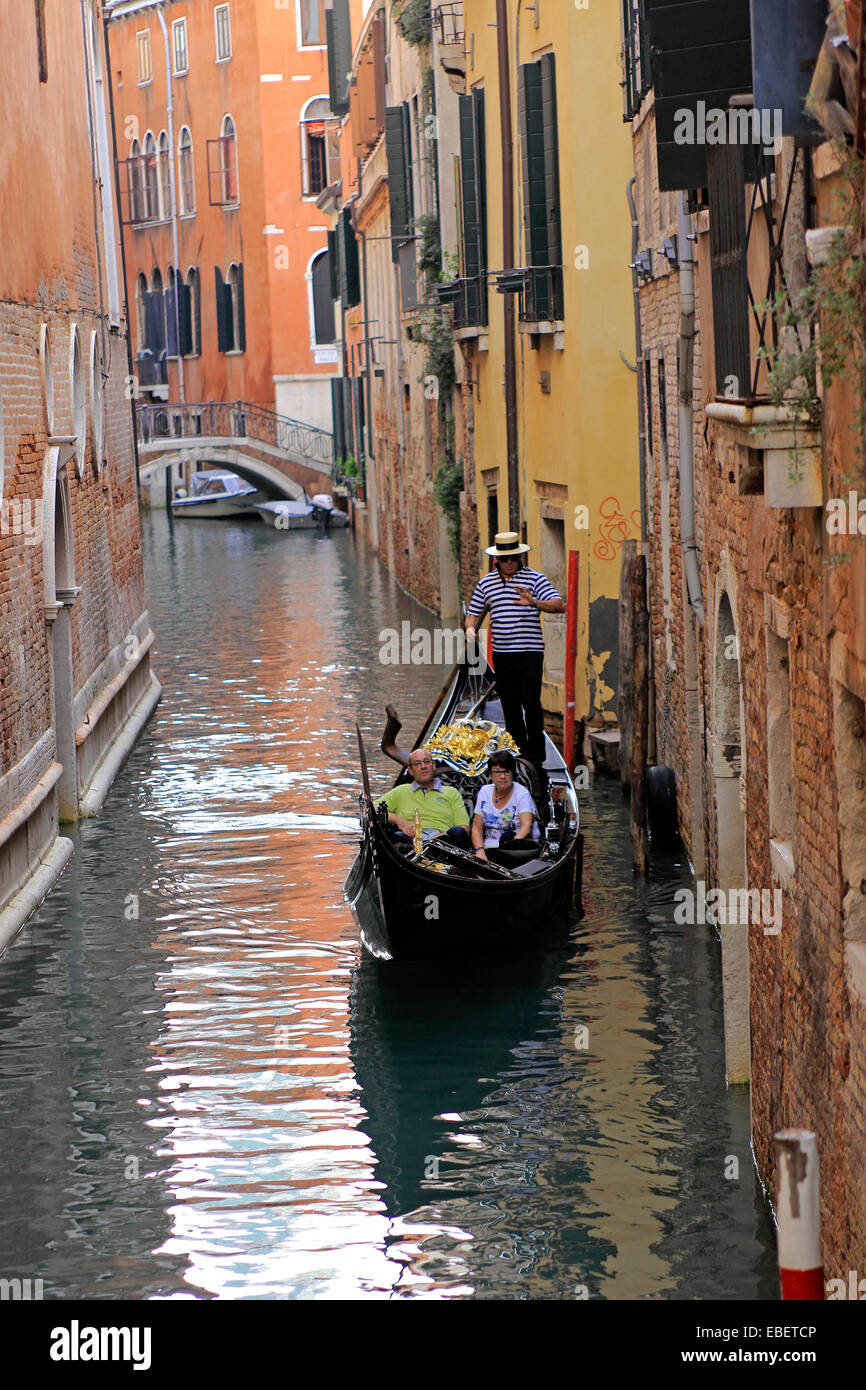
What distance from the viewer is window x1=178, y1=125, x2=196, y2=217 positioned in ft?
148

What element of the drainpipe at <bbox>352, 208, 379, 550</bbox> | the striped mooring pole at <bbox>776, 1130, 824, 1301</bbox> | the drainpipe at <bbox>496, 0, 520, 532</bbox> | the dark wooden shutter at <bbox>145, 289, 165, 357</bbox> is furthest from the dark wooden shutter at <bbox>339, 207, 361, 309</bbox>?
the striped mooring pole at <bbox>776, 1130, 824, 1301</bbox>

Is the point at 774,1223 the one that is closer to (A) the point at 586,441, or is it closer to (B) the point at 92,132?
(A) the point at 586,441

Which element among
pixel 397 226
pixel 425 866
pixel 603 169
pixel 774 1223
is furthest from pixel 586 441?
pixel 397 226

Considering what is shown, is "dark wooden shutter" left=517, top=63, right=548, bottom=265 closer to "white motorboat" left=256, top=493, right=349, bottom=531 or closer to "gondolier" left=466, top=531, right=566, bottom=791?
"gondolier" left=466, top=531, right=566, bottom=791

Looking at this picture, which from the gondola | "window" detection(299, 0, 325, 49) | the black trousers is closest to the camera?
the gondola

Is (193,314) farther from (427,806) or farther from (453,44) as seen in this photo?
(427,806)

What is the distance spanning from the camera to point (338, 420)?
4031 cm

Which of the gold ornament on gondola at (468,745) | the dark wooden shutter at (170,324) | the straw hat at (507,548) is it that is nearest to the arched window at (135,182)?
the dark wooden shutter at (170,324)

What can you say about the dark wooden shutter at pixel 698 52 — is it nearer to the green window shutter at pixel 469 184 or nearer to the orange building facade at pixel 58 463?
the orange building facade at pixel 58 463

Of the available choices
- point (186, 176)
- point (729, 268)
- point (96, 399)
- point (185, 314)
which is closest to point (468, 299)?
point (96, 399)

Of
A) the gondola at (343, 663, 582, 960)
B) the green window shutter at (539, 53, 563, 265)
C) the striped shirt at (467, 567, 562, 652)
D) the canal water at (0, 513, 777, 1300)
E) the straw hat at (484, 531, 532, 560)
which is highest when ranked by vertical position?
the green window shutter at (539, 53, 563, 265)

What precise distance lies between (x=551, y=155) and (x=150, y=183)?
116ft

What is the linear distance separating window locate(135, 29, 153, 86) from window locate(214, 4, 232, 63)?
154 inches

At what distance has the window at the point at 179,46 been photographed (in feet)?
148
